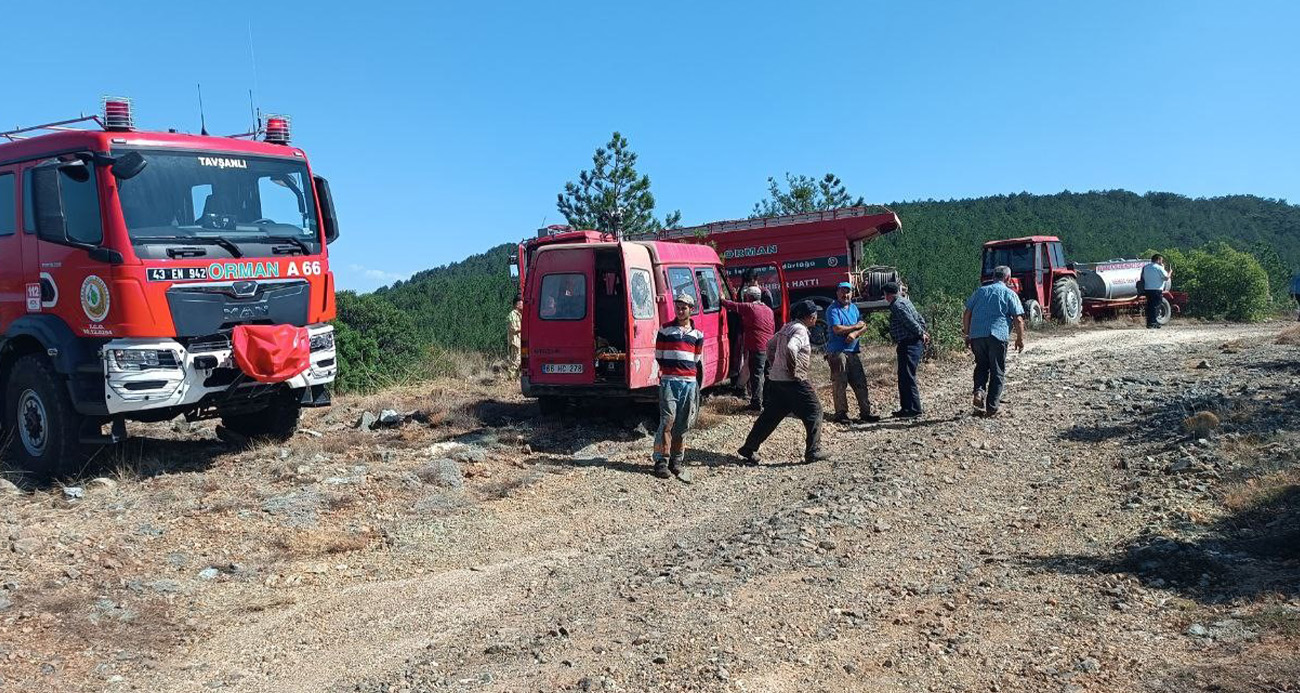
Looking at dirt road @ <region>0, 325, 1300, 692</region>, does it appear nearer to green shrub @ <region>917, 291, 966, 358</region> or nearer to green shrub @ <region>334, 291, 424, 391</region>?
green shrub @ <region>917, 291, 966, 358</region>

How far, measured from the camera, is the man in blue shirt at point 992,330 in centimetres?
1055

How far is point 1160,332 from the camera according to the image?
66.5 feet

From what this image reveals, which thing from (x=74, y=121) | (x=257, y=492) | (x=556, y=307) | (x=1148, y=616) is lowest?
(x=1148, y=616)

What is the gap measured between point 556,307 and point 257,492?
12.3ft

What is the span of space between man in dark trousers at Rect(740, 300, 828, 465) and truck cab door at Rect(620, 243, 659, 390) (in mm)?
1510

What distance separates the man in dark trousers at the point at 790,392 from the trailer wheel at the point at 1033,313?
14527 millimetres

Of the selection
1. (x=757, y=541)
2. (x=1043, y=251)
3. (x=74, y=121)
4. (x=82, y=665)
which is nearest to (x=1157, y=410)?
(x=757, y=541)

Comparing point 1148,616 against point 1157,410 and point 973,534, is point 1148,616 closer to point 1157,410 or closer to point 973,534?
point 973,534

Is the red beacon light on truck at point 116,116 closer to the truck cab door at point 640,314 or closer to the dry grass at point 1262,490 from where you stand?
the truck cab door at point 640,314

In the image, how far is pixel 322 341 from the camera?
359 inches

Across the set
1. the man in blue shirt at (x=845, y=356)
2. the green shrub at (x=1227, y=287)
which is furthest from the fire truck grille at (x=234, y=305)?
the green shrub at (x=1227, y=287)

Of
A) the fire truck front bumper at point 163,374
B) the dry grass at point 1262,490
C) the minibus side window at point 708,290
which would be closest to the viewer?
the dry grass at point 1262,490

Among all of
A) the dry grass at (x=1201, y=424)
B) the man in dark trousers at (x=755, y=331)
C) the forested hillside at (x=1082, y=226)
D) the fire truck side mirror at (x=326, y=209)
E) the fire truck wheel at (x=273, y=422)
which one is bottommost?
the dry grass at (x=1201, y=424)

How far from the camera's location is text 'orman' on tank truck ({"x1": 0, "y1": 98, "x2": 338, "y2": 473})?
7711 mm
